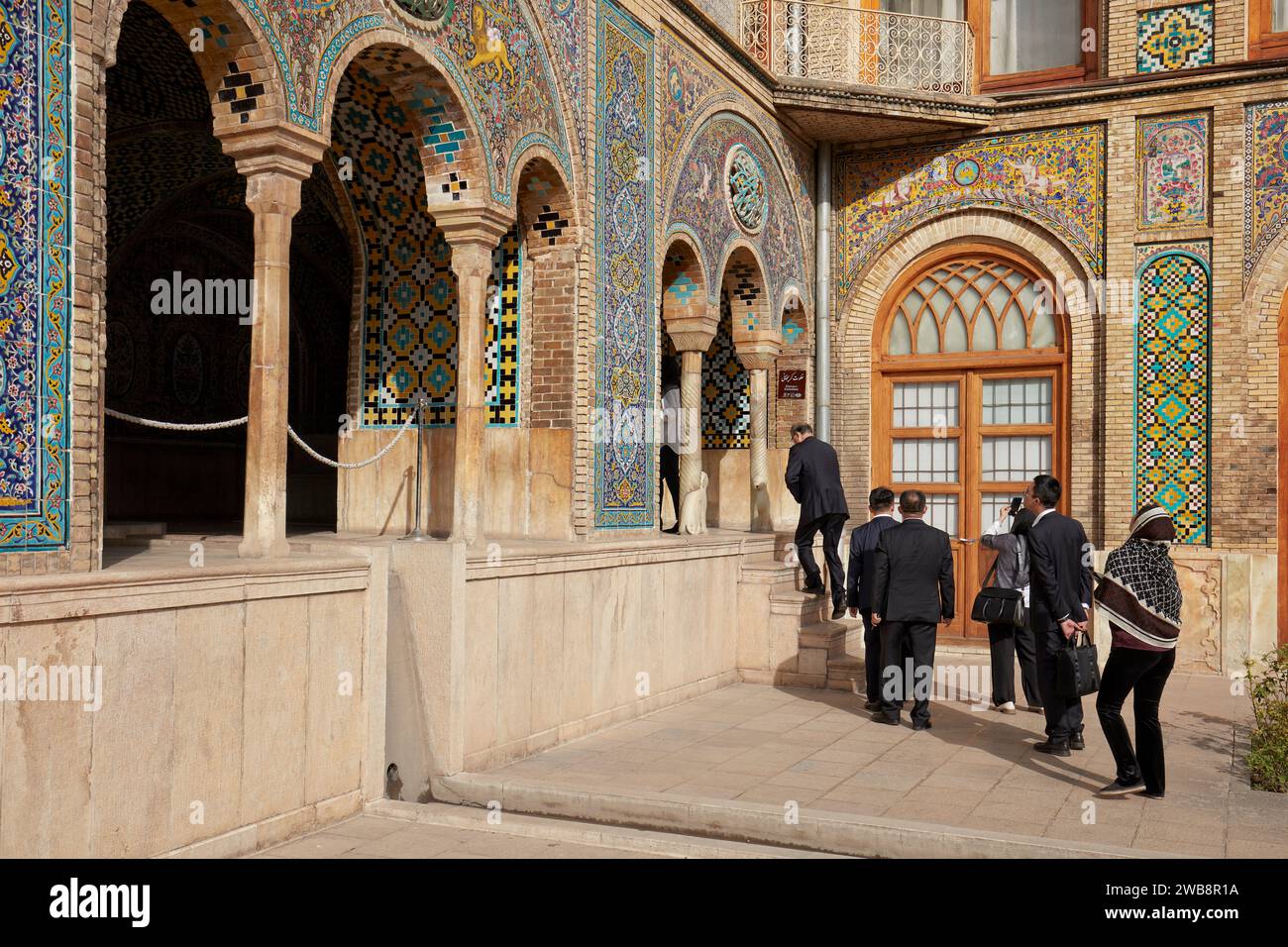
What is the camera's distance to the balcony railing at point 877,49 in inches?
537

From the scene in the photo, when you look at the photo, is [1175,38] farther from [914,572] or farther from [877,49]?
[914,572]

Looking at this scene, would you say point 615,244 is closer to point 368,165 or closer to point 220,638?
point 368,165

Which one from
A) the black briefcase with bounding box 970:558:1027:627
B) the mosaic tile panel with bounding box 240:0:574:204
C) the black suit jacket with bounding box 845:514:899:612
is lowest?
the black briefcase with bounding box 970:558:1027:627

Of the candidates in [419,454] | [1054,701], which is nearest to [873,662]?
[1054,701]

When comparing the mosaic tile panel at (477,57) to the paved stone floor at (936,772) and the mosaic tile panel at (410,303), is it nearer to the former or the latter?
the mosaic tile panel at (410,303)

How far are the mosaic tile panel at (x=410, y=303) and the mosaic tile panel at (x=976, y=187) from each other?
621 cm

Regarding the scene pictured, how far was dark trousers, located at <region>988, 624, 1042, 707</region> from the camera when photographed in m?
8.95

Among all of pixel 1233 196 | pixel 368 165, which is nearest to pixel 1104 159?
pixel 1233 196

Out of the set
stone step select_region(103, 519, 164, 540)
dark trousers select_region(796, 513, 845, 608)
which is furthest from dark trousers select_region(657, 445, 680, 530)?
stone step select_region(103, 519, 164, 540)

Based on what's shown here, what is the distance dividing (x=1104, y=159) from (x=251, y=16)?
967cm

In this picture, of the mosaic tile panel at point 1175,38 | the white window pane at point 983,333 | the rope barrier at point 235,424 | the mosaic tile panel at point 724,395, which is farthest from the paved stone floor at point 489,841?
the mosaic tile panel at point 1175,38

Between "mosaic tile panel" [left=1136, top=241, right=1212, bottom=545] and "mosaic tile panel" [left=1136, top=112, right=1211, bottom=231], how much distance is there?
324 millimetres

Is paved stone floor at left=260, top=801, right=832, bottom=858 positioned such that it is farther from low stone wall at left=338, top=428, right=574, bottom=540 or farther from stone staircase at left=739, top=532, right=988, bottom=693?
stone staircase at left=739, top=532, right=988, bottom=693

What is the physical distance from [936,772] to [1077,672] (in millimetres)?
994
